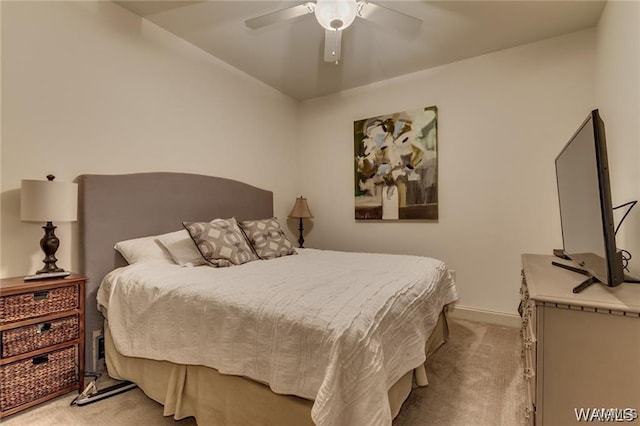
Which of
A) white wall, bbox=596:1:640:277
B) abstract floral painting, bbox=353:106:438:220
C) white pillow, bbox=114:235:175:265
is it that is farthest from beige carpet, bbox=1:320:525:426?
abstract floral painting, bbox=353:106:438:220

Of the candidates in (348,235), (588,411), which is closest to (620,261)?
(588,411)

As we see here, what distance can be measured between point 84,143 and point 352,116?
2773mm

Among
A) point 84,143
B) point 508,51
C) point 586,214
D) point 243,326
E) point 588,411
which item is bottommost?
point 588,411

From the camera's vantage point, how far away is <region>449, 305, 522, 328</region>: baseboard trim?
115 inches

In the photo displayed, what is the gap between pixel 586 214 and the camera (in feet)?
4.66

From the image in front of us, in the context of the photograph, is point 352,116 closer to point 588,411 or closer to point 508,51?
point 508,51

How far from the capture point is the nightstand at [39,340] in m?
1.62

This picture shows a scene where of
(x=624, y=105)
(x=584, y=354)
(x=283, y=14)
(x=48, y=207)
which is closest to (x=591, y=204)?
(x=584, y=354)

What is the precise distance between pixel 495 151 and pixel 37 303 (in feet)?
12.3

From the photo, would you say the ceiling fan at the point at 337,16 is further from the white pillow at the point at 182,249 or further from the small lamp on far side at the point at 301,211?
the small lamp on far side at the point at 301,211

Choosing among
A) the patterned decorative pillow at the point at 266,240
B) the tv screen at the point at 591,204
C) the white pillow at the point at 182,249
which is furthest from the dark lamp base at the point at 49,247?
the tv screen at the point at 591,204

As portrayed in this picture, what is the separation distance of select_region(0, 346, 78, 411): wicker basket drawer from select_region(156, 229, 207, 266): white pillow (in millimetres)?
776

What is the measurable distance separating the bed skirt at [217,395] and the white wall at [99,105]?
1.05 m

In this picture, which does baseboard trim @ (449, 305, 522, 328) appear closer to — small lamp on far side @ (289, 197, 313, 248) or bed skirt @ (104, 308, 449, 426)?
bed skirt @ (104, 308, 449, 426)
